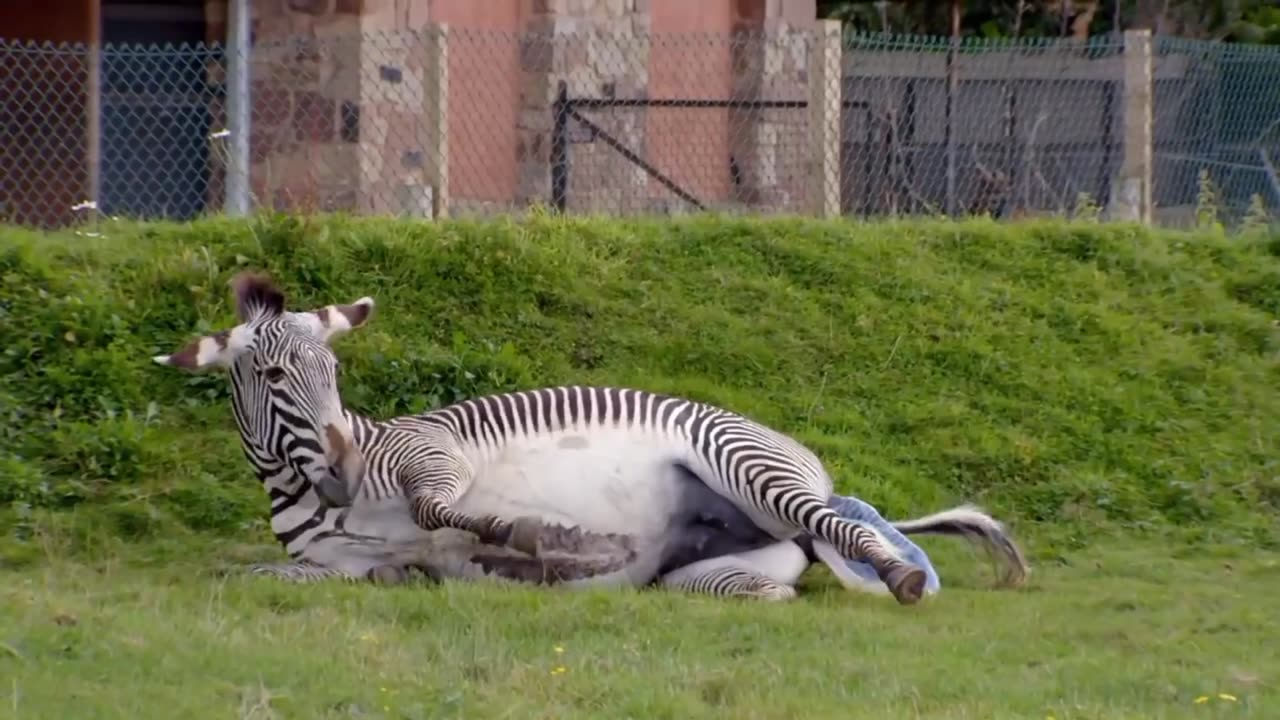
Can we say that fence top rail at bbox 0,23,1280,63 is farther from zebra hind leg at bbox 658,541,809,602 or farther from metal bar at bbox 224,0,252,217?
zebra hind leg at bbox 658,541,809,602

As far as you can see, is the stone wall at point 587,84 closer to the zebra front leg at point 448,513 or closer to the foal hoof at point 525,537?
the zebra front leg at point 448,513

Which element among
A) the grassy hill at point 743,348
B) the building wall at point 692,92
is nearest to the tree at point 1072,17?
the building wall at point 692,92

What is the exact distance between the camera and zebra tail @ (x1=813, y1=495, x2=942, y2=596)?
25.7 ft

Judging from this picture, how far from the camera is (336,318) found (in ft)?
26.2

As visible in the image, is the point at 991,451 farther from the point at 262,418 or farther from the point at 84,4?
the point at 84,4

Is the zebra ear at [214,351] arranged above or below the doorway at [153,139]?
below

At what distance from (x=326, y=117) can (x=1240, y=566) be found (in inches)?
322

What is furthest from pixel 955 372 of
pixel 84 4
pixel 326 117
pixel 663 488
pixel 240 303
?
pixel 84 4

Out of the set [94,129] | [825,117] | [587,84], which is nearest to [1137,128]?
[825,117]

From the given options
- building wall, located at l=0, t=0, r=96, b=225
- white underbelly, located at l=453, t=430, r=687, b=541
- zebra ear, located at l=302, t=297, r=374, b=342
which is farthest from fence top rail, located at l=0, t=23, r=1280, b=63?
white underbelly, located at l=453, t=430, r=687, b=541

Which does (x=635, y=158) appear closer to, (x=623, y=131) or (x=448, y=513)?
(x=623, y=131)

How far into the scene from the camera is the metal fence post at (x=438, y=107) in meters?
12.1

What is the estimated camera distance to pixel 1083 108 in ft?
49.6

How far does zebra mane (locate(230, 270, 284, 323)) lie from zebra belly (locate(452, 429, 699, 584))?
1040 mm
